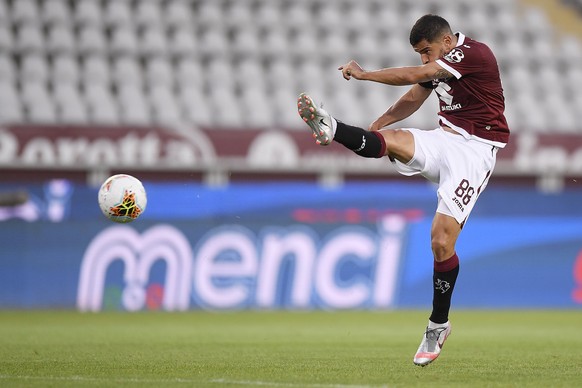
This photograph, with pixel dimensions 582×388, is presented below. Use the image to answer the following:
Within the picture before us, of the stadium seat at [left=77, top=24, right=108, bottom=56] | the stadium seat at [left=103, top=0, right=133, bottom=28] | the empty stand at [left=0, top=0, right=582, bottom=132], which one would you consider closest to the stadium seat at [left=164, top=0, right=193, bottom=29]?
the empty stand at [left=0, top=0, right=582, bottom=132]

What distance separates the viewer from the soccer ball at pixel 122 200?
24.6 ft

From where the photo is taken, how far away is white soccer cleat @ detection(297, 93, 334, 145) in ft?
21.4

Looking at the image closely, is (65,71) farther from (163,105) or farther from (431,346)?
(431,346)

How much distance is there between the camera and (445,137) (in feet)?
22.9

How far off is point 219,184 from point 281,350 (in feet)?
18.6

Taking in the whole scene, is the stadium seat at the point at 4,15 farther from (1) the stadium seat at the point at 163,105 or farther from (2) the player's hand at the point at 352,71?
(2) the player's hand at the point at 352,71

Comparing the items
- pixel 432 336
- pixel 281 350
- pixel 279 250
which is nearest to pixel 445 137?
pixel 432 336

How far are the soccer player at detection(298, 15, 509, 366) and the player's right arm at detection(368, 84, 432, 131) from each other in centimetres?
29

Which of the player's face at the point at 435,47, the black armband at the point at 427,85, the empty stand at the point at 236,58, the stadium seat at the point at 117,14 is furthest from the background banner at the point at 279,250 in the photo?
the player's face at the point at 435,47

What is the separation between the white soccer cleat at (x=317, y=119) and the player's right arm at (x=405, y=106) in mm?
811

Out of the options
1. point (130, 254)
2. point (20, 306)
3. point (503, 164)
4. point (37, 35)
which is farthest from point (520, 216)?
point (37, 35)

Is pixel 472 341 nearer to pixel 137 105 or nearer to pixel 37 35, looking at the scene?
pixel 137 105

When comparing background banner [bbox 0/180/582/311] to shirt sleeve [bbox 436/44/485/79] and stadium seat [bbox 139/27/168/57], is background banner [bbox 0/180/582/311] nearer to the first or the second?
stadium seat [bbox 139/27/168/57]

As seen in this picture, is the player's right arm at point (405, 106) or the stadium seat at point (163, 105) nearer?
the player's right arm at point (405, 106)
